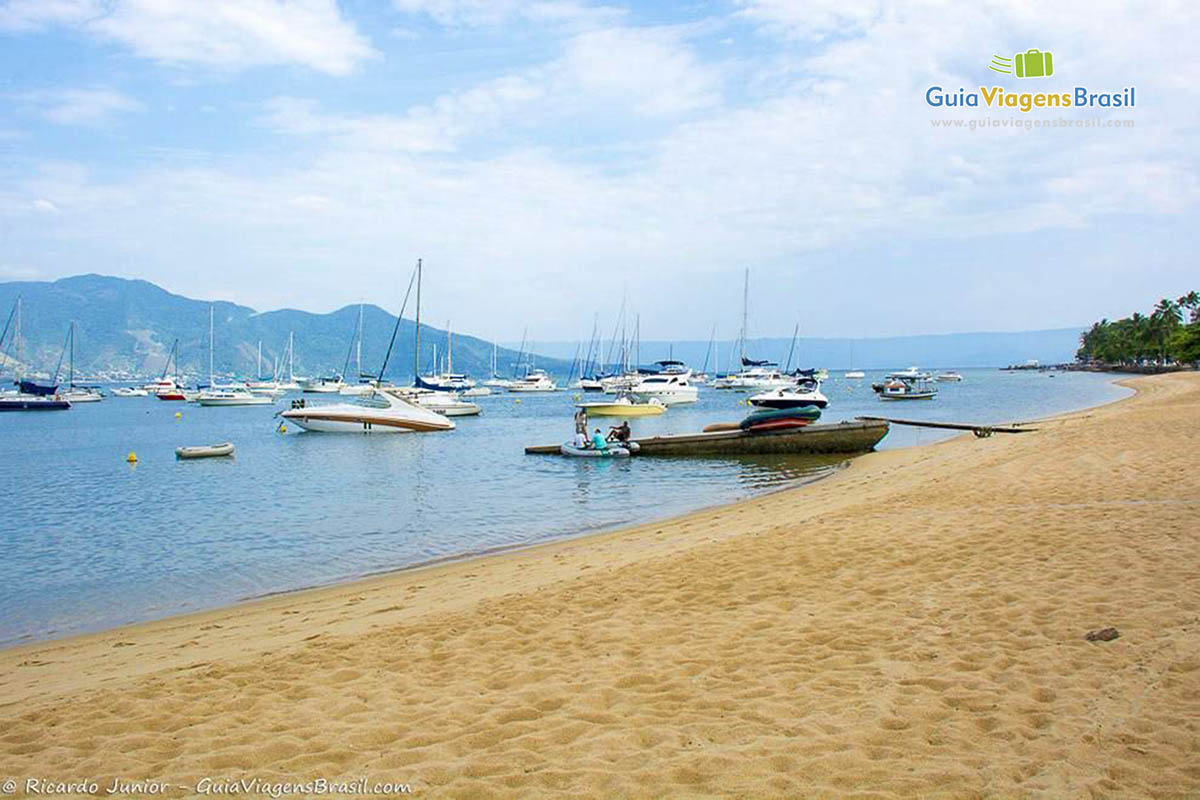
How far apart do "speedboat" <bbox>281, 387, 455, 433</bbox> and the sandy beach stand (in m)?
36.0

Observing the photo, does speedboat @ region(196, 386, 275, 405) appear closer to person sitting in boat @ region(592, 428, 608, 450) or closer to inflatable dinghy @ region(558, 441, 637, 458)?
inflatable dinghy @ region(558, 441, 637, 458)

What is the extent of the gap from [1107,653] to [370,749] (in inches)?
201

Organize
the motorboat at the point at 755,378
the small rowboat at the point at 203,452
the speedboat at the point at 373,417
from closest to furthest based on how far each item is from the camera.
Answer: the small rowboat at the point at 203,452 < the speedboat at the point at 373,417 < the motorboat at the point at 755,378

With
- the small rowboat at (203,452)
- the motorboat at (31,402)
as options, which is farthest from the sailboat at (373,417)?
the motorboat at (31,402)

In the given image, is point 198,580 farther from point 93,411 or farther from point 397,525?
point 93,411

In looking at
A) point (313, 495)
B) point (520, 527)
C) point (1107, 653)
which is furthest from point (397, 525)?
point (1107, 653)

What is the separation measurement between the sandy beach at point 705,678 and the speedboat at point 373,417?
3599 cm

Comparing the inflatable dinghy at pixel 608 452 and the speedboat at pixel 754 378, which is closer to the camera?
the inflatable dinghy at pixel 608 452

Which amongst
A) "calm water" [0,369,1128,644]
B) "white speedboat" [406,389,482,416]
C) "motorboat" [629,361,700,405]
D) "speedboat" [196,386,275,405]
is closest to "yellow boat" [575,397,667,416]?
"motorboat" [629,361,700,405]

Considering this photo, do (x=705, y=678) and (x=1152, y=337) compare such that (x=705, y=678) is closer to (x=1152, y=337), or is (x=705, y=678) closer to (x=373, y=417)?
(x=373, y=417)

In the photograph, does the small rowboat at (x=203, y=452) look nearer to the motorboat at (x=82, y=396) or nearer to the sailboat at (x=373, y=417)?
the sailboat at (x=373, y=417)

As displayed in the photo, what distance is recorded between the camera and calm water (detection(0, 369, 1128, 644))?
13.6m

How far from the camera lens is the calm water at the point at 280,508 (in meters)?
13.6

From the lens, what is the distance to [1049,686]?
5.37 meters
